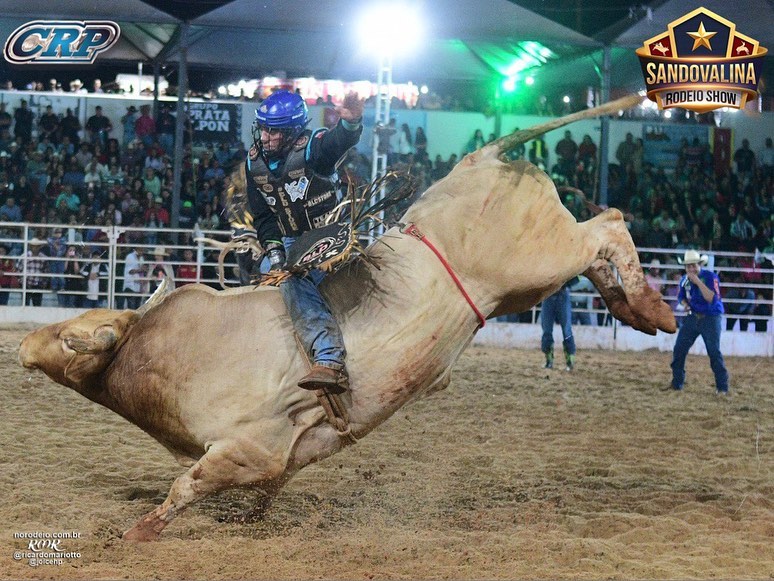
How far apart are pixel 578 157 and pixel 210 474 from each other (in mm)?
15669

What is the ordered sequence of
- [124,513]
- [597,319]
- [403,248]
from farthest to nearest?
[597,319] < [124,513] < [403,248]

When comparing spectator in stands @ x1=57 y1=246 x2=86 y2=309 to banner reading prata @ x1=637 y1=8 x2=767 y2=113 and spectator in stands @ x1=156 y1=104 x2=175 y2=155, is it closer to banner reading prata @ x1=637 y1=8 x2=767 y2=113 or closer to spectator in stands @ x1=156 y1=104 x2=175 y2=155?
spectator in stands @ x1=156 y1=104 x2=175 y2=155

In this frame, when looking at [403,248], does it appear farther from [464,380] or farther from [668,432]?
[464,380]

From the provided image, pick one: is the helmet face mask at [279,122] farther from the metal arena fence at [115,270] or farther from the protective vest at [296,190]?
the metal arena fence at [115,270]

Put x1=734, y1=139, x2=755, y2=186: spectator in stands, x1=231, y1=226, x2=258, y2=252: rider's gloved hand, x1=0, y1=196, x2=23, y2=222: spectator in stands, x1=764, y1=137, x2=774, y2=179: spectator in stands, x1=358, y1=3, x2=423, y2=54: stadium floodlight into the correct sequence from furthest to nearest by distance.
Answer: x1=764, y1=137, x2=774, y2=179: spectator in stands, x1=734, y1=139, x2=755, y2=186: spectator in stands, x1=0, y1=196, x2=23, y2=222: spectator in stands, x1=358, y1=3, x2=423, y2=54: stadium floodlight, x1=231, y1=226, x2=258, y2=252: rider's gloved hand

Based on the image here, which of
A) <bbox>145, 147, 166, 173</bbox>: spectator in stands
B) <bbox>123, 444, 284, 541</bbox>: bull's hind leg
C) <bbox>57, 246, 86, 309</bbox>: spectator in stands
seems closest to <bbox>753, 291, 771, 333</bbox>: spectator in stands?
<bbox>57, 246, 86, 309</bbox>: spectator in stands

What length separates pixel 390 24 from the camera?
13.5 meters

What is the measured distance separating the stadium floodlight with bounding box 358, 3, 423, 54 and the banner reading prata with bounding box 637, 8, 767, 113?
3914 mm

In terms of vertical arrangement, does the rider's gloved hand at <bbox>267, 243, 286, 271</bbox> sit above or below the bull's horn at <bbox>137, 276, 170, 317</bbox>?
above

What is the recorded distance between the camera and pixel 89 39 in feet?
54.5

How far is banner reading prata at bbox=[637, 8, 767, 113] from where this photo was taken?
16.3 meters

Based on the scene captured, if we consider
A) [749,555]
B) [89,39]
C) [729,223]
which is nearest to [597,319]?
[729,223]

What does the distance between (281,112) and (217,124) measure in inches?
589

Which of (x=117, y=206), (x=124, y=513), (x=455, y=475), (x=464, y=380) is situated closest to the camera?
(x=124, y=513)
